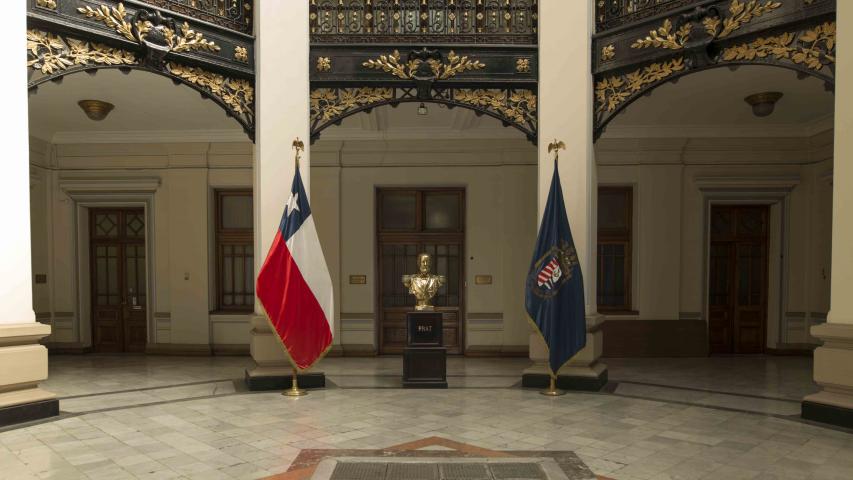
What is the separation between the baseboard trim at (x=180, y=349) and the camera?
973cm

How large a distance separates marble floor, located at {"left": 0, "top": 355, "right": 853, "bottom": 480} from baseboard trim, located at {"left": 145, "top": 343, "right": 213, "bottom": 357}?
66.5 inches

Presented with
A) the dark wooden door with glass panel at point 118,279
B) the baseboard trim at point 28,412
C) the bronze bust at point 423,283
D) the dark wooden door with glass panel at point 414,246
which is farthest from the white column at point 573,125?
the dark wooden door with glass panel at point 118,279

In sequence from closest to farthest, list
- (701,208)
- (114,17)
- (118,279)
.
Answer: (114,17) → (701,208) → (118,279)

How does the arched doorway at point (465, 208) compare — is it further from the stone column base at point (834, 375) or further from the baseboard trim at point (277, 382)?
the stone column base at point (834, 375)

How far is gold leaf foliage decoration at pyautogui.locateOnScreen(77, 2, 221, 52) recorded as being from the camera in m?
5.73

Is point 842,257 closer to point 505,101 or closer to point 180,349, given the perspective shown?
point 505,101

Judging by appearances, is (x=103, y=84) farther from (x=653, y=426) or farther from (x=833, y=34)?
(x=833, y=34)

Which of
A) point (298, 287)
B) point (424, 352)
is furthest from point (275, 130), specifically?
point (424, 352)

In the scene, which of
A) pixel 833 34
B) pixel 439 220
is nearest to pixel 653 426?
pixel 833 34

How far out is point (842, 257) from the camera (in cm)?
509

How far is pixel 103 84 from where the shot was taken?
7.21m

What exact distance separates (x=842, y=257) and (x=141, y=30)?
23.4 feet

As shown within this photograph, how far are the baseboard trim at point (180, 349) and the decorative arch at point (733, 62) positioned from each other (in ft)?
23.6

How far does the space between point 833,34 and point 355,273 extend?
712cm
